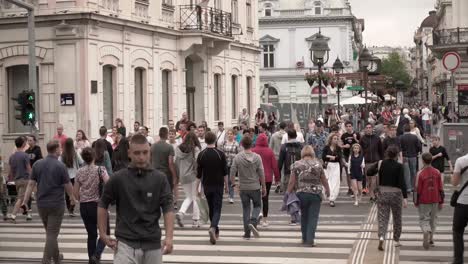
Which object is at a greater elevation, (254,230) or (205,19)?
(205,19)

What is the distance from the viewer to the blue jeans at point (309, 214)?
14172 mm


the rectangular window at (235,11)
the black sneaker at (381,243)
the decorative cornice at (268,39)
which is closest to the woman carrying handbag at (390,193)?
the black sneaker at (381,243)

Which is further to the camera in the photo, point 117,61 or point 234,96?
point 234,96

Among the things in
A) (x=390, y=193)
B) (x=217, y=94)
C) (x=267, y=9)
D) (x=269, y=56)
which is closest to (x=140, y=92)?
(x=217, y=94)

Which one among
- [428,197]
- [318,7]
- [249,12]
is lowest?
[428,197]

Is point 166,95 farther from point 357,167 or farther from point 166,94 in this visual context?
point 357,167

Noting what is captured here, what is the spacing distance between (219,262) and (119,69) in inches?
669

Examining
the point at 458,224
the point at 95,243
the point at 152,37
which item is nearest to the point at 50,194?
the point at 95,243

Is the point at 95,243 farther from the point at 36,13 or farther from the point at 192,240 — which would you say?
the point at 36,13

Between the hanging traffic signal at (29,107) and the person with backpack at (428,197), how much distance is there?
444 inches

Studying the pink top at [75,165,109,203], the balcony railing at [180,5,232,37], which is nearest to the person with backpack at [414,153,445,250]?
the pink top at [75,165,109,203]

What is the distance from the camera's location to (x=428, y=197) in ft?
45.7

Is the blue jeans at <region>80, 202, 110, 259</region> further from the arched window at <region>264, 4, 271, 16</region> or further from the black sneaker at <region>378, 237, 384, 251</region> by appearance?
the arched window at <region>264, 4, 271, 16</region>

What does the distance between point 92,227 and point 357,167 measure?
1004 cm
